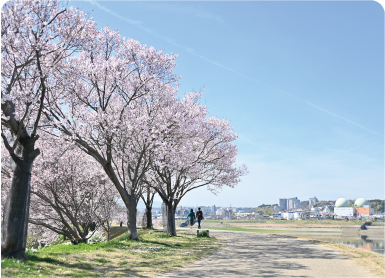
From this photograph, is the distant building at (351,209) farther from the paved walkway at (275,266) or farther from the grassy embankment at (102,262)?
the grassy embankment at (102,262)

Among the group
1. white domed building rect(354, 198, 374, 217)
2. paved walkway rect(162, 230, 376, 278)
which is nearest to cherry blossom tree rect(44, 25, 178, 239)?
paved walkway rect(162, 230, 376, 278)

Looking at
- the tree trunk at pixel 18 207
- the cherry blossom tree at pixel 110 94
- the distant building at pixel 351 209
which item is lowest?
the distant building at pixel 351 209

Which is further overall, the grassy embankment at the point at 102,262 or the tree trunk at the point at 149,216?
the tree trunk at the point at 149,216

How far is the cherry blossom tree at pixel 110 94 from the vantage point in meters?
16.0

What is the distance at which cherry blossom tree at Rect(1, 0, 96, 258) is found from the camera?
33.5 ft

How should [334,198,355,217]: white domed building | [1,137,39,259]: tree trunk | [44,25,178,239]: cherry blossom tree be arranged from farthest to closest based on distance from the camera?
[334,198,355,217]: white domed building → [44,25,178,239]: cherry blossom tree → [1,137,39,259]: tree trunk

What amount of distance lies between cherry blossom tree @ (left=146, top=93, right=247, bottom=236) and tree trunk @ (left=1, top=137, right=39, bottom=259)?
10.1m

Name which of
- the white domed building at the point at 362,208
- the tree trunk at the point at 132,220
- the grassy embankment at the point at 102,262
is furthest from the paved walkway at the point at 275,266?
the white domed building at the point at 362,208

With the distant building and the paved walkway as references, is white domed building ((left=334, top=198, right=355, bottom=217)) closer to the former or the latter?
the distant building

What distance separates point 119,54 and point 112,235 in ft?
82.2

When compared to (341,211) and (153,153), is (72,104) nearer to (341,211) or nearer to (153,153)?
(153,153)

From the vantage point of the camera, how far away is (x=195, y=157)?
2512cm

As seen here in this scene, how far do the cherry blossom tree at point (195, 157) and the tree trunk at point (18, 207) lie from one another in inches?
399

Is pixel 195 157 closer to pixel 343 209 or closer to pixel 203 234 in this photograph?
pixel 203 234
